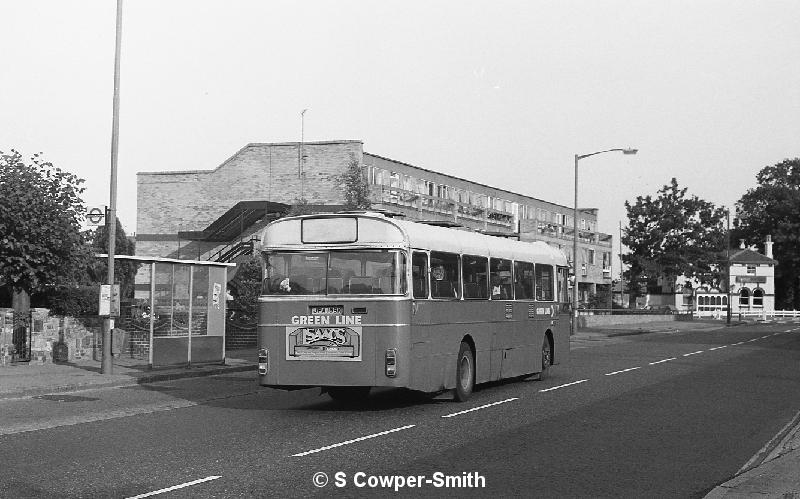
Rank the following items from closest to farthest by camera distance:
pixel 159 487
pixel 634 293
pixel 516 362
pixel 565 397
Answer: pixel 159 487
pixel 565 397
pixel 516 362
pixel 634 293

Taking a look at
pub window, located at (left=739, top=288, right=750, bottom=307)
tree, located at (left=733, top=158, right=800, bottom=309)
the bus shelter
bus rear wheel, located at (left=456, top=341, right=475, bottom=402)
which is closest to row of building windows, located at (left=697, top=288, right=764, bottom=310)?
pub window, located at (left=739, top=288, right=750, bottom=307)

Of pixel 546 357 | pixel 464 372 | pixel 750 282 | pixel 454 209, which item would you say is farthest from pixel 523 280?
A: pixel 750 282

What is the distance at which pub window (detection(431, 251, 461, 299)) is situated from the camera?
1734 cm

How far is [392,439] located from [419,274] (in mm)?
4410

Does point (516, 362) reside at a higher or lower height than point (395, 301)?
lower

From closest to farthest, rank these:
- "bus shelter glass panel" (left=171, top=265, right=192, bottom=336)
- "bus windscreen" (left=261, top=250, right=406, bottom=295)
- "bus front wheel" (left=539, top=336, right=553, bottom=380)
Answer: "bus windscreen" (left=261, top=250, right=406, bottom=295)
"bus front wheel" (left=539, top=336, right=553, bottom=380)
"bus shelter glass panel" (left=171, top=265, right=192, bottom=336)

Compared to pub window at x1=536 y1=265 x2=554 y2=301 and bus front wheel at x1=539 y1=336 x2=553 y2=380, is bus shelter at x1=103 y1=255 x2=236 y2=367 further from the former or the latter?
bus front wheel at x1=539 y1=336 x2=553 y2=380

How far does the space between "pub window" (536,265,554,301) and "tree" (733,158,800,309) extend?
354 ft

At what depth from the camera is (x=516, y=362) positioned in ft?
69.5

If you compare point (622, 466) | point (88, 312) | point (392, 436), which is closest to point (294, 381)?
point (392, 436)

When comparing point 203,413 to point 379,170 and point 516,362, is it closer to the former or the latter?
point 516,362

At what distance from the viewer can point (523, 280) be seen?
21.9 metres

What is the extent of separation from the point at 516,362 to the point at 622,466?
10.2 meters

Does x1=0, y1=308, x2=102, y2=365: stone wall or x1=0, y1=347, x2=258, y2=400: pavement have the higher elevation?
x1=0, y1=308, x2=102, y2=365: stone wall
